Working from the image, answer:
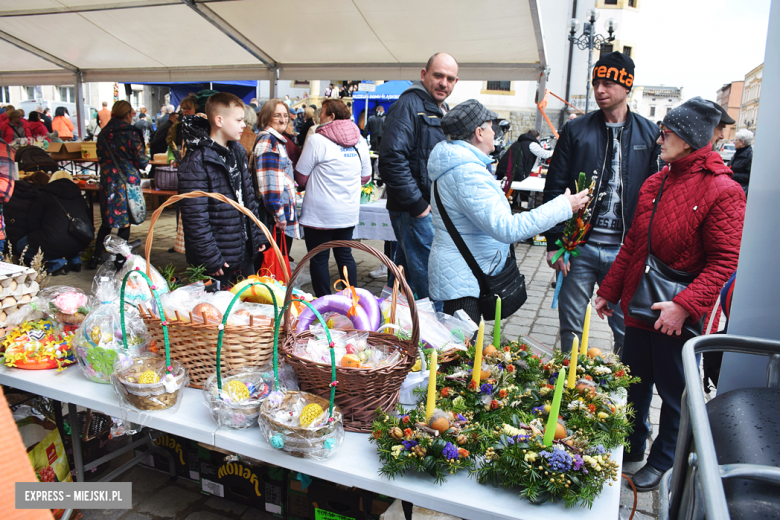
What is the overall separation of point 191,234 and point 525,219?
1.75 metres

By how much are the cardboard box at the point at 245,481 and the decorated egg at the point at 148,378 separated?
61cm

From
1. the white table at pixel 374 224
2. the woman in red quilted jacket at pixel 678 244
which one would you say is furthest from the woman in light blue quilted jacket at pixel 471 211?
the white table at pixel 374 224

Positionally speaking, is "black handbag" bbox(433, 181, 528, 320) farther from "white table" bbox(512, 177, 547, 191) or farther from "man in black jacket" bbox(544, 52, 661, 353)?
"white table" bbox(512, 177, 547, 191)

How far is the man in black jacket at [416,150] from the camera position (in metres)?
3.33

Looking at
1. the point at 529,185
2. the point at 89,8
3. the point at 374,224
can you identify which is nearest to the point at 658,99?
the point at 529,185

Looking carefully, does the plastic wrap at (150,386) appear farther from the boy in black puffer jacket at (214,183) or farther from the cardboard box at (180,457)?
the boy in black puffer jacket at (214,183)

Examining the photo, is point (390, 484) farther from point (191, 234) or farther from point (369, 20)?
point (369, 20)

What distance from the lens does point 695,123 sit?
2061 mm

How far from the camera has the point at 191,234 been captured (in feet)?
9.11

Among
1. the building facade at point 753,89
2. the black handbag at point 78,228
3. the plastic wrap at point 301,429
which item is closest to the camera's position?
the plastic wrap at point 301,429

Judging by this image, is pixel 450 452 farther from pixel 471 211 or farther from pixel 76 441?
pixel 76 441

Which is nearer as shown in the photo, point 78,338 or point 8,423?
Answer: point 8,423

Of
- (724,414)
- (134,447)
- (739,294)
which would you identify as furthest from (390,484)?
(134,447)

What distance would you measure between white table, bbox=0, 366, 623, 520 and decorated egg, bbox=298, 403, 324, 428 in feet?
0.35
